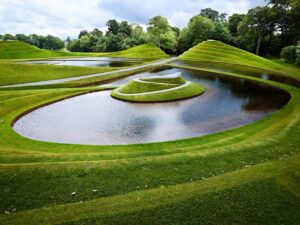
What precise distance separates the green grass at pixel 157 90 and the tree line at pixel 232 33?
129ft

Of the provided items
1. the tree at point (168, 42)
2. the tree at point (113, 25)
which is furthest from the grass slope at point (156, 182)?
the tree at point (113, 25)

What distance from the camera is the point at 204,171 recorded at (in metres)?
14.2

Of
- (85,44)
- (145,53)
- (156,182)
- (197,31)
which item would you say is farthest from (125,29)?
(156,182)

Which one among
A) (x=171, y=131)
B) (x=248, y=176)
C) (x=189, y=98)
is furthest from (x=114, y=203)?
(x=189, y=98)

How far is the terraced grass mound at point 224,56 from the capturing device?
6894cm

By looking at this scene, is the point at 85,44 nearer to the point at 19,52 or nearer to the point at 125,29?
the point at 125,29

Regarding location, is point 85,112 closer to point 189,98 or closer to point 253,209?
point 189,98

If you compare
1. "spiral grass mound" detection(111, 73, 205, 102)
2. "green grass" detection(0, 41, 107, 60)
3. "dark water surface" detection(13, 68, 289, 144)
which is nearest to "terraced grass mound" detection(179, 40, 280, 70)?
"dark water surface" detection(13, 68, 289, 144)

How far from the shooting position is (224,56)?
254 feet

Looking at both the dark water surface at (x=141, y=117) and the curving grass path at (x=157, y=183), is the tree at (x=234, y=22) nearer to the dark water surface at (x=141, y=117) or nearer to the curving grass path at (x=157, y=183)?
the dark water surface at (x=141, y=117)

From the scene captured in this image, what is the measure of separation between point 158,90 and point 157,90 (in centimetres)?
16

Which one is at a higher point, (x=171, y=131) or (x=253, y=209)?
(x=253, y=209)

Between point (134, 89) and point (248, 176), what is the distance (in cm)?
2673

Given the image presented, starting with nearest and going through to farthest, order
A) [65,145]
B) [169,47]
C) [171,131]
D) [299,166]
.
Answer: [299,166], [65,145], [171,131], [169,47]
